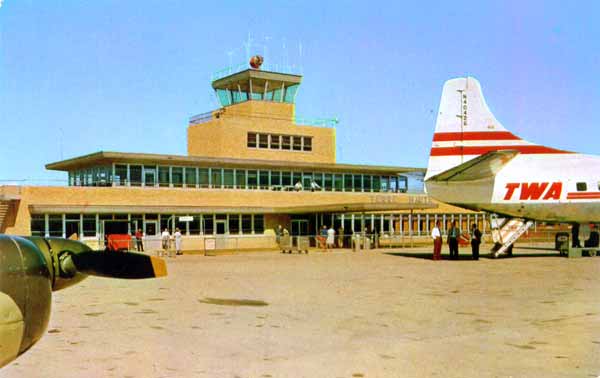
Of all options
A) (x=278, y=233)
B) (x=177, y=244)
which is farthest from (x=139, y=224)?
(x=278, y=233)

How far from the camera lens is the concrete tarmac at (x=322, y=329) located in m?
8.73

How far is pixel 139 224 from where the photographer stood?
4209 cm

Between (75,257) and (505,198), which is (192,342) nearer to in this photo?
(75,257)

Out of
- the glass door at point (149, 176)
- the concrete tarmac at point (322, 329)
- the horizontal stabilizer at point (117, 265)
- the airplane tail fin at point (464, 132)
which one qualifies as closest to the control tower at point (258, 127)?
the glass door at point (149, 176)

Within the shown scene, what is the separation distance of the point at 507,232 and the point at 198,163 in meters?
22.9

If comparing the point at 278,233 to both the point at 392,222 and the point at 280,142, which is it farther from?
the point at 392,222

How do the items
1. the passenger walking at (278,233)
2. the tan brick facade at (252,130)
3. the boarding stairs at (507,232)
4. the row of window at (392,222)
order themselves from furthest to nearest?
1. the row of window at (392,222)
2. the tan brick facade at (252,130)
3. the passenger walking at (278,233)
4. the boarding stairs at (507,232)

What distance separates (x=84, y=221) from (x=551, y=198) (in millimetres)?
26392

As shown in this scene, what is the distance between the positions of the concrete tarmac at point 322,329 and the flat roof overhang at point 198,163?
2397 centimetres

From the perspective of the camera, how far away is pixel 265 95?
53406mm

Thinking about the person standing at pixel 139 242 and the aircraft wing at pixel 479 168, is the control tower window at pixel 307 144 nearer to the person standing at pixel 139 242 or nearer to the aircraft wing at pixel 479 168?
the person standing at pixel 139 242

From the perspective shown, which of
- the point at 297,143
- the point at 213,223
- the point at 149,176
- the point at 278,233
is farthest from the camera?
the point at 297,143

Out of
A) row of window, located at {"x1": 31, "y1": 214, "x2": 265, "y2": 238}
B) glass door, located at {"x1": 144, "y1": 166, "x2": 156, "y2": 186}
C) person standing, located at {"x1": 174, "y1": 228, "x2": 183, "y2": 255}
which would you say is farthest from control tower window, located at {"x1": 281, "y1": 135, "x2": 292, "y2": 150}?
person standing, located at {"x1": 174, "y1": 228, "x2": 183, "y2": 255}

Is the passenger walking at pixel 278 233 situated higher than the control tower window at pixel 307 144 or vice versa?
the control tower window at pixel 307 144
